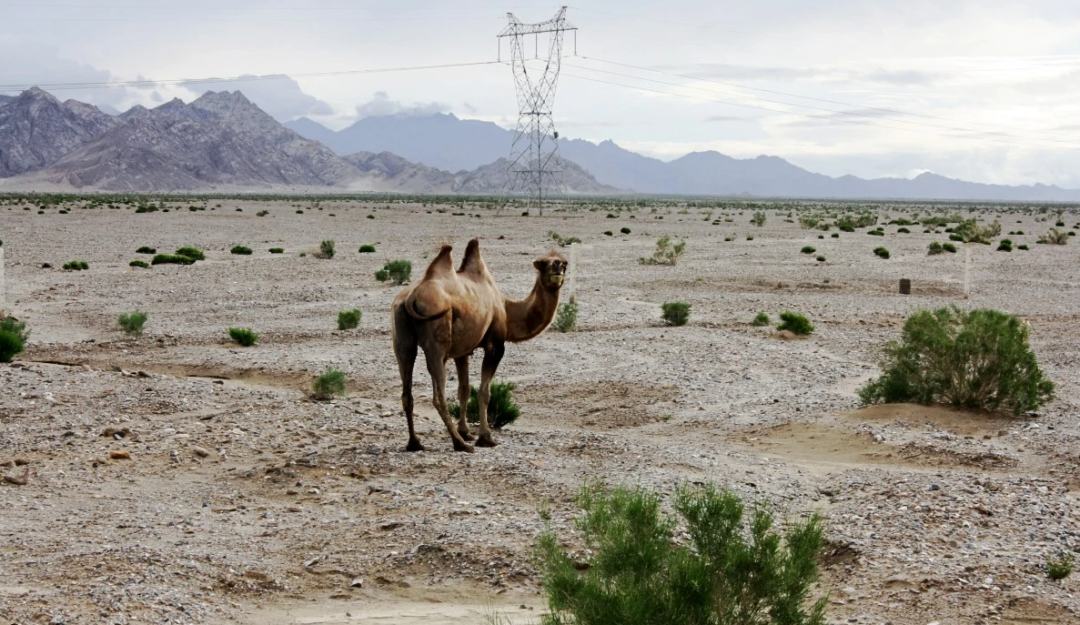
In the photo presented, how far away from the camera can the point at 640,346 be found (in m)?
20.4

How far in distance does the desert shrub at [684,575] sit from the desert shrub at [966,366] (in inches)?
339

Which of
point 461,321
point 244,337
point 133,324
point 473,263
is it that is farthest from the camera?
point 133,324

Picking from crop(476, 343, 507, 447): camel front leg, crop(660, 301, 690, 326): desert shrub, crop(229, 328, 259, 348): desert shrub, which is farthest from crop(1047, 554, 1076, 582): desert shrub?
crop(660, 301, 690, 326): desert shrub

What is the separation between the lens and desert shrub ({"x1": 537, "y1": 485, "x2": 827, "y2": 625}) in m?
5.67

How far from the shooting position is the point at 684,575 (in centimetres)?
570

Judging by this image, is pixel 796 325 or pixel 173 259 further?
pixel 173 259

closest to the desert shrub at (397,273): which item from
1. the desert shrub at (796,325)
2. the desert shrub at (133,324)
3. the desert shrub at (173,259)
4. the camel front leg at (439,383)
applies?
the desert shrub at (173,259)

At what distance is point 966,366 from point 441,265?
6.90m

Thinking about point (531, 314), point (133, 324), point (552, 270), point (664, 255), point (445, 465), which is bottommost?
point (445, 465)

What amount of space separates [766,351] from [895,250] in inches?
1265

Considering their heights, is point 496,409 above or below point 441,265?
below

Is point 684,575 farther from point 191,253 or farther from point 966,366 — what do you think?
point 191,253

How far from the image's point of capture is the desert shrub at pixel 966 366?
44.9 feet

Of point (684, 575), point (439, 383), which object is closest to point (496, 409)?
point (439, 383)
